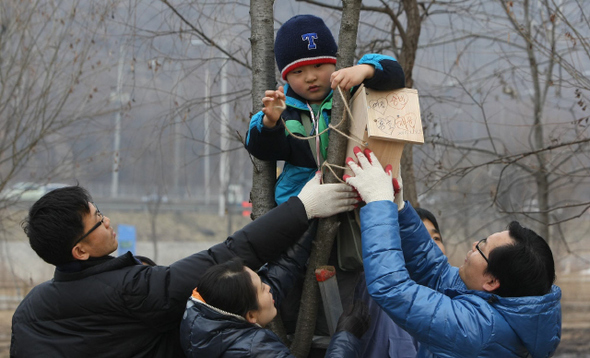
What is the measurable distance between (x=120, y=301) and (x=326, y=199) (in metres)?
0.88

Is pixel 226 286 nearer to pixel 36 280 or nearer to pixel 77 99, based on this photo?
pixel 77 99

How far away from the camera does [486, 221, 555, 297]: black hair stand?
6.98 feet

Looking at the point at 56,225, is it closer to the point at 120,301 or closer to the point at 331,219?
the point at 120,301

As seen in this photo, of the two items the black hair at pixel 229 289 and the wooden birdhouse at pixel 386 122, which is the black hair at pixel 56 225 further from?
the wooden birdhouse at pixel 386 122

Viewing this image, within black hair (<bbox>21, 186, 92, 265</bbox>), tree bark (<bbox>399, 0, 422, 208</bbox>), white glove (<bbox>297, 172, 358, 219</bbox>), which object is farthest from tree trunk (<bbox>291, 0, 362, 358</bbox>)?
tree bark (<bbox>399, 0, 422, 208</bbox>)

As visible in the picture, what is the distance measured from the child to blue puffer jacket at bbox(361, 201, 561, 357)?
578 mm

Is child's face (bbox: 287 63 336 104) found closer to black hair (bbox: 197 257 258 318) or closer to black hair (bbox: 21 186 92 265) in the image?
black hair (bbox: 197 257 258 318)

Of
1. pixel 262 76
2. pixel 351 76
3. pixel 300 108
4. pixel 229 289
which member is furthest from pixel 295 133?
pixel 229 289

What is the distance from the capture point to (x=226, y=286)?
7.04 ft

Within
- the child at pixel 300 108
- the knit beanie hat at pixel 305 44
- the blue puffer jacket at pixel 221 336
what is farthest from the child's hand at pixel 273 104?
the blue puffer jacket at pixel 221 336

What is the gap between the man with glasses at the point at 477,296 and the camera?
2.08m

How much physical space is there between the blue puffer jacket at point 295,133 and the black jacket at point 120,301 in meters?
0.31

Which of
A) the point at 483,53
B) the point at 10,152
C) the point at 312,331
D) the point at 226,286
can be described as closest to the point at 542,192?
the point at 483,53

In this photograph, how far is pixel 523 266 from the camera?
2.13 metres
